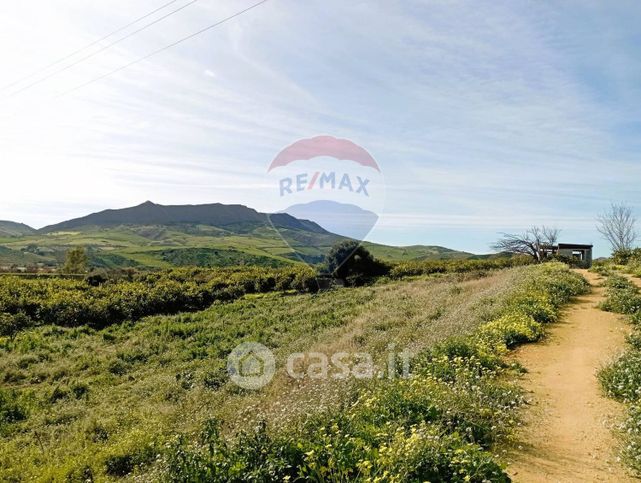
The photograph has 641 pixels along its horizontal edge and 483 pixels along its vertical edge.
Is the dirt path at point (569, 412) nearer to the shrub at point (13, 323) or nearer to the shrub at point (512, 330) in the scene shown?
the shrub at point (512, 330)

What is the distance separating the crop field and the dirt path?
37cm

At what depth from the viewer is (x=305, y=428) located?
5297 mm

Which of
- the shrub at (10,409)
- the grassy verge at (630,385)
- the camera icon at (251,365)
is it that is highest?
the grassy verge at (630,385)

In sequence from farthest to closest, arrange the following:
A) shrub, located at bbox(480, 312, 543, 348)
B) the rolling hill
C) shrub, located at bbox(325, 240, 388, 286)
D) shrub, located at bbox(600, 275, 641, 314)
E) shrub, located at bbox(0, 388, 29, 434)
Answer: shrub, located at bbox(325, 240, 388, 286), the rolling hill, shrub, located at bbox(600, 275, 641, 314), shrub, located at bbox(0, 388, 29, 434), shrub, located at bbox(480, 312, 543, 348)

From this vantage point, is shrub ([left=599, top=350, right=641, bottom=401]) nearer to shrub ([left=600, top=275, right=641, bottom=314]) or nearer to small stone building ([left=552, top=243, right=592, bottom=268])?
shrub ([left=600, top=275, right=641, bottom=314])

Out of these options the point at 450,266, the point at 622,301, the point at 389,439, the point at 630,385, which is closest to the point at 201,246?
the point at 450,266

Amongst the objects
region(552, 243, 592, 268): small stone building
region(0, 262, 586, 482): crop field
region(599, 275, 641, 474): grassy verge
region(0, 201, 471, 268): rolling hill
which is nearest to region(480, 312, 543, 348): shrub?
region(0, 262, 586, 482): crop field

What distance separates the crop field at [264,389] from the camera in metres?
4.50

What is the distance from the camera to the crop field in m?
4.50

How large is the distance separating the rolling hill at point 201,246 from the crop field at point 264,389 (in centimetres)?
433

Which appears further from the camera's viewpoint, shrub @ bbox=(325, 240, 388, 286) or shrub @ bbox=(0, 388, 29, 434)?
shrub @ bbox=(325, 240, 388, 286)

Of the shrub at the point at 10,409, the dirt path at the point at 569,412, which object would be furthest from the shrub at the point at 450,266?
the shrub at the point at 10,409

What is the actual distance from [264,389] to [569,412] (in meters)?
6.57

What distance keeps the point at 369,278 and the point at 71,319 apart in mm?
22423
